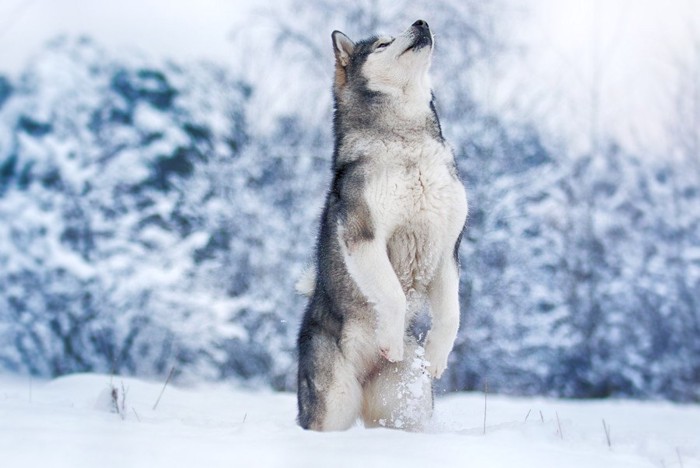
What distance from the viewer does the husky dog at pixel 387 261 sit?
360 cm

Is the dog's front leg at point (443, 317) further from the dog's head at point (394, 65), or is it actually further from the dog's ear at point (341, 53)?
the dog's ear at point (341, 53)

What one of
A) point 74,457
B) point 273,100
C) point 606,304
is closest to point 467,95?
point 273,100

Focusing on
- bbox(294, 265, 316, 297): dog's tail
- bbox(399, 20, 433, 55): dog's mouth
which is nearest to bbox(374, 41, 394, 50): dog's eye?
bbox(399, 20, 433, 55): dog's mouth

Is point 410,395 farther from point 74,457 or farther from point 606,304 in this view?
point 606,304

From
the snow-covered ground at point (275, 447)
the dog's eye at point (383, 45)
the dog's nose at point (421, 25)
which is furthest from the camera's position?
the dog's eye at point (383, 45)

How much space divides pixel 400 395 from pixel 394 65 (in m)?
1.60

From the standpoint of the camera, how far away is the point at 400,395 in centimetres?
374

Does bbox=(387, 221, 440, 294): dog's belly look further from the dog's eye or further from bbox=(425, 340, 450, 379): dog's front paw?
the dog's eye

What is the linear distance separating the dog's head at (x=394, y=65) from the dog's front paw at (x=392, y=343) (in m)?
1.16

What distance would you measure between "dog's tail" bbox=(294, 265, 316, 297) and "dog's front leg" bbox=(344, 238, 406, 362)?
2.11ft

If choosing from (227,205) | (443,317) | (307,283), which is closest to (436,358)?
(443,317)

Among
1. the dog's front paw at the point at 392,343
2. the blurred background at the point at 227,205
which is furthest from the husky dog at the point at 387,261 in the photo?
the blurred background at the point at 227,205

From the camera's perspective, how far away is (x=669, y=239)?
667 inches

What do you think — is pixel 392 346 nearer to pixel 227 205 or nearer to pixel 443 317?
pixel 443 317
